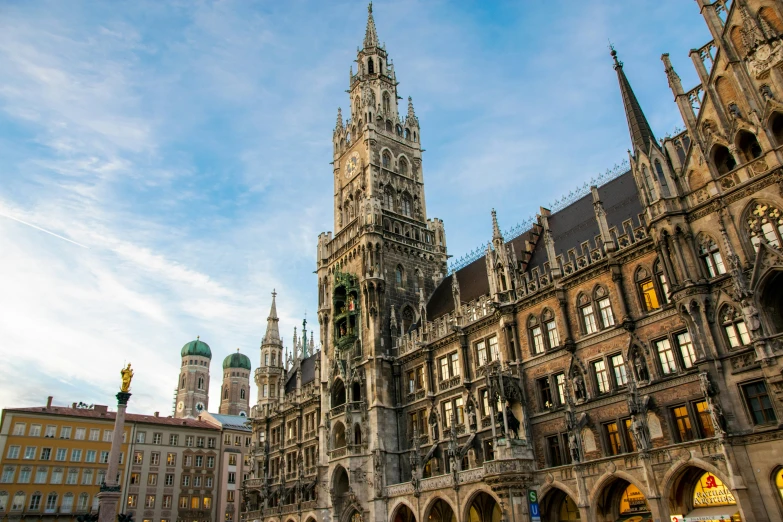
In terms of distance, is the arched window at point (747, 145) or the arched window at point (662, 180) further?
the arched window at point (662, 180)

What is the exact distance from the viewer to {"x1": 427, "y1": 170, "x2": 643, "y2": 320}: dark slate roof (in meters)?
31.8

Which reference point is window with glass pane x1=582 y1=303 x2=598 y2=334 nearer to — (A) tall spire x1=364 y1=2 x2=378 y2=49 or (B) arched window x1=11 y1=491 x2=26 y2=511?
(A) tall spire x1=364 y1=2 x2=378 y2=49

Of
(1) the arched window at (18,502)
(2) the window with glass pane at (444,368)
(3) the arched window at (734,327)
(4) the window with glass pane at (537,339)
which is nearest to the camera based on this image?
(3) the arched window at (734,327)

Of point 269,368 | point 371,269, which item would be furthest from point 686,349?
point 269,368

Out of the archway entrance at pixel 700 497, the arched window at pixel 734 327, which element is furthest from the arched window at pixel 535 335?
the arched window at pixel 734 327

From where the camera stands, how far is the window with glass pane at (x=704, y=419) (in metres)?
23.4

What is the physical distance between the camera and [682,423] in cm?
2445

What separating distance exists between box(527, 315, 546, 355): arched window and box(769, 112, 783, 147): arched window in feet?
45.4

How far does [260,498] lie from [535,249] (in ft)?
115

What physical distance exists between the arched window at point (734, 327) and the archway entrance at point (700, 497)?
5.10 meters

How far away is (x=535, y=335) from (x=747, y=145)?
44.3 ft

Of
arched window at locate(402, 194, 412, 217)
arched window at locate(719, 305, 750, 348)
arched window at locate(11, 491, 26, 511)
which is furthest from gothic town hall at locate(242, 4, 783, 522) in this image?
arched window at locate(11, 491, 26, 511)

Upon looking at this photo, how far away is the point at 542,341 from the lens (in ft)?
104

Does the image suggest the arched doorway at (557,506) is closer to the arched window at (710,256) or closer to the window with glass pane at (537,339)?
the window with glass pane at (537,339)
